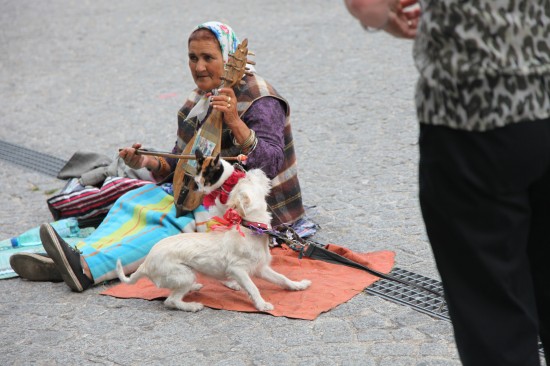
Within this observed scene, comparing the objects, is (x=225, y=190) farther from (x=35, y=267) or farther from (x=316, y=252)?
(x=35, y=267)

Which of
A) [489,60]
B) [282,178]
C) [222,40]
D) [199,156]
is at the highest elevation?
[489,60]

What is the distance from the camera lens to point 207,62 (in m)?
4.47

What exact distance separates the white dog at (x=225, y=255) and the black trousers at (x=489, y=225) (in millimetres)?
1780

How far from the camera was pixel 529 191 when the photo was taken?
2.21m

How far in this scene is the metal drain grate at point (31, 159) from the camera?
650 centimetres

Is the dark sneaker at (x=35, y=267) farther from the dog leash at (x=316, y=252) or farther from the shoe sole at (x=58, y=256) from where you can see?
the dog leash at (x=316, y=252)

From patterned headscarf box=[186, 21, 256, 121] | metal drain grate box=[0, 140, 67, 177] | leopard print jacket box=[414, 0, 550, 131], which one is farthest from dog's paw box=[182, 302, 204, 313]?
metal drain grate box=[0, 140, 67, 177]

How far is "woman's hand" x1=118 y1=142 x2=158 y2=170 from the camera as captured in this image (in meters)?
4.51

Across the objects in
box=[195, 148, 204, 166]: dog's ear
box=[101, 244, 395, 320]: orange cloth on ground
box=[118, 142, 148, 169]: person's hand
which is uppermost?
box=[195, 148, 204, 166]: dog's ear

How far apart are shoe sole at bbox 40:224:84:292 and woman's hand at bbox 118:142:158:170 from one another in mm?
533

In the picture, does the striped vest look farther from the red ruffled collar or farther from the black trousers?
the black trousers

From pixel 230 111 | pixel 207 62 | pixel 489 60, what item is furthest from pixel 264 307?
pixel 489 60

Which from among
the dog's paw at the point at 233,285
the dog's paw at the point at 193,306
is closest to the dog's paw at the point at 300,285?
the dog's paw at the point at 233,285

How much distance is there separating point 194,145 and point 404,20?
2.31 meters
